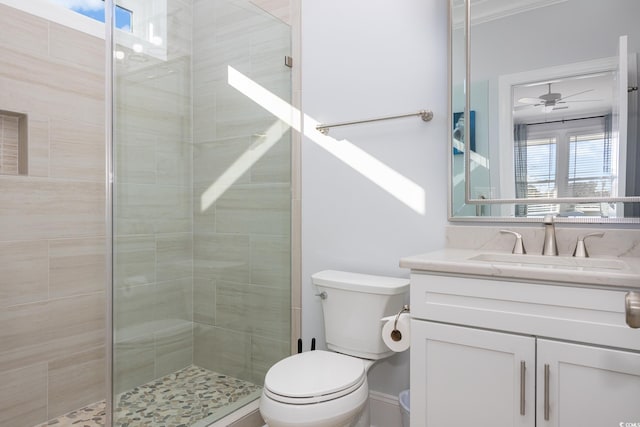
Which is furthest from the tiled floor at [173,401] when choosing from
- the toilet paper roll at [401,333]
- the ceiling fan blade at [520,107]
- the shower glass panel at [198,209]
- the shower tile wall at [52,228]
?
the ceiling fan blade at [520,107]

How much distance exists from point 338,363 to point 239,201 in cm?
88

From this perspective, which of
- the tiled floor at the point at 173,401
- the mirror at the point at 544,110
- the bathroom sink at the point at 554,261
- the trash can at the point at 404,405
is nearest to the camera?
the bathroom sink at the point at 554,261

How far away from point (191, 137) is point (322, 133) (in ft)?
2.21

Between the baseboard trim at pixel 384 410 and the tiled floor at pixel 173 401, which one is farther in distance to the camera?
the baseboard trim at pixel 384 410

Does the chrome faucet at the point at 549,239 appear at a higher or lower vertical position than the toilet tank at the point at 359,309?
higher

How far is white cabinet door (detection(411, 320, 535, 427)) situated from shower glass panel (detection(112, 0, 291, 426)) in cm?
97

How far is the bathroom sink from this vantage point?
1.30 metres

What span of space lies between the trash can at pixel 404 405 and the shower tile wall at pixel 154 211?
93 centimetres

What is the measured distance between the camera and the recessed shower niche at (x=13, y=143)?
1839mm

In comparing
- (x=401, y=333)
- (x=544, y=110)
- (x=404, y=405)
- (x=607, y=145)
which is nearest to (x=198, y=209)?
(x=401, y=333)

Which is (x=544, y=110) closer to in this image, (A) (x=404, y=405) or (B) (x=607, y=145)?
(B) (x=607, y=145)

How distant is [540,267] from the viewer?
1161 millimetres

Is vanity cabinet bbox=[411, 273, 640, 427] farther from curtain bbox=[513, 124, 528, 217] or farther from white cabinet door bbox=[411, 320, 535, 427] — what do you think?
curtain bbox=[513, 124, 528, 217]

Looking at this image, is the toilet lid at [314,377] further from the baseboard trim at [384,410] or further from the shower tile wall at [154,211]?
the shower tile wall at [154,211]
